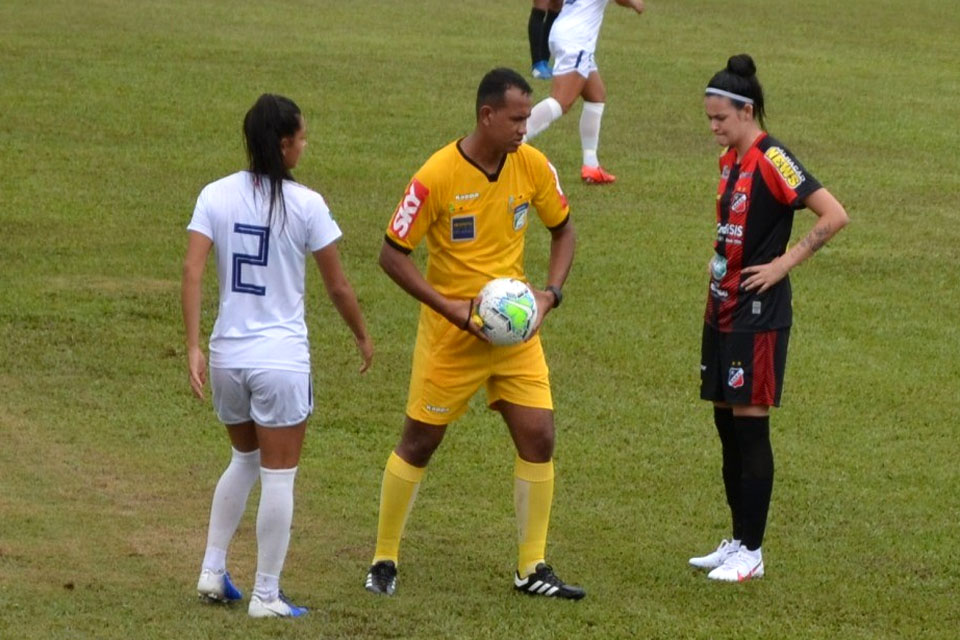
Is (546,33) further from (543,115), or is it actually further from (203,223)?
(203,223)

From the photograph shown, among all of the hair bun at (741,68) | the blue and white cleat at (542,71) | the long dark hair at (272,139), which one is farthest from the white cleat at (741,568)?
the blue and white cleat at (542,71)

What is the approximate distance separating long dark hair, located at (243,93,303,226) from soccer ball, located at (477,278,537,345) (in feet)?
3.18

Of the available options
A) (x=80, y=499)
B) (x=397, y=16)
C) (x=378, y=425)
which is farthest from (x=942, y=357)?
(x=397, y=16)

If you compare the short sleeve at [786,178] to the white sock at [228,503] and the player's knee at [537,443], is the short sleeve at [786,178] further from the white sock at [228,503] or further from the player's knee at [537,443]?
the white sock at [228,503]

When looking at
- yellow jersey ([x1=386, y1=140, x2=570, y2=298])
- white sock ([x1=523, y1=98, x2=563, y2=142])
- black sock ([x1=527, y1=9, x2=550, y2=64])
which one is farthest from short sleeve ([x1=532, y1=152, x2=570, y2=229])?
black sock ([x1=527, y1=9, x2=550, y2=64])

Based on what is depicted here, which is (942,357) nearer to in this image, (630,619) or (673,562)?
(673,562)

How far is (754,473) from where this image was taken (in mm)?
7434

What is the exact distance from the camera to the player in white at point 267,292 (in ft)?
21.1

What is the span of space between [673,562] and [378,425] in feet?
8.51

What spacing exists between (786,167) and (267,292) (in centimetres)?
228

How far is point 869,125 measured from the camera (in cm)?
1847

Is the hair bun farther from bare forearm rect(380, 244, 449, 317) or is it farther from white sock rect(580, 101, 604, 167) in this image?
white sock rect(580, 101, 604, 167)

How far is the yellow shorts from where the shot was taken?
7.09m

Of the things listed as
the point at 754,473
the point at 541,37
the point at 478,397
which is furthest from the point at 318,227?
the point at 541,37
